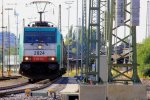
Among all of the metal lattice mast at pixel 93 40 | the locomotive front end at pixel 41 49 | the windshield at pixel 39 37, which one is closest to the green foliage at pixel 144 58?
the locomotive front end at pixel 41 49

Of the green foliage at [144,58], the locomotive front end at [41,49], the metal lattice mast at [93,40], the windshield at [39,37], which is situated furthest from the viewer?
the green foliage at [144,58]

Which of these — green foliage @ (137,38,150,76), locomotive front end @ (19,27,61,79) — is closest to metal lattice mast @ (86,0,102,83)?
locomotive front end @ (19,27,61,79)

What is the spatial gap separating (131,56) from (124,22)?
137cm

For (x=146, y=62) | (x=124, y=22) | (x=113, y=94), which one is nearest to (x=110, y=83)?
(x=113, y=94)

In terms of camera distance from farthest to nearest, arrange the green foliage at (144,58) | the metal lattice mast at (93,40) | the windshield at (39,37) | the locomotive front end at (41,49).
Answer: the green foliage at (144,58)
the windshield at (39,37)
the locomotive front end at (41,49)
the metal lattice mast at (93,40)

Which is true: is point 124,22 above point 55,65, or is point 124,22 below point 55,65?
above

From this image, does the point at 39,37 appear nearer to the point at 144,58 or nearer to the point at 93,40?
the point at 93,40

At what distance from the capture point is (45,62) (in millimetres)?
28906

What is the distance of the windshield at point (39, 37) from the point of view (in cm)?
2872

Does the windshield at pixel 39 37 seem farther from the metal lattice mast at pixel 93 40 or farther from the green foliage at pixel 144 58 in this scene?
the green foliage at pixel 144 58

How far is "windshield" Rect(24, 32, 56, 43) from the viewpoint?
1131 inches

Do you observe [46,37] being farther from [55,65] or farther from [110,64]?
[110,64]

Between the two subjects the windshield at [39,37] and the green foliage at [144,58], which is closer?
the windshield at [39,37]

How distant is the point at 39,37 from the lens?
29.0 m
